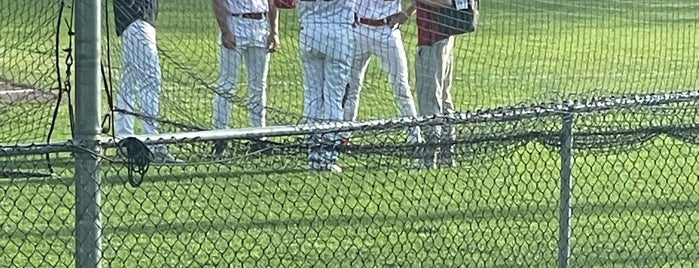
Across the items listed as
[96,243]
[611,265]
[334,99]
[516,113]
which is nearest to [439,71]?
[334,99]

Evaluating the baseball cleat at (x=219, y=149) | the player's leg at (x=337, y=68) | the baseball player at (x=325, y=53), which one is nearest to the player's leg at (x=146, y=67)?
the baseball player at (x=325, y=53)

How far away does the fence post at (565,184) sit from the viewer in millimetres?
5699

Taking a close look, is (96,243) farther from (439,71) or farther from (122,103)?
(439,71)

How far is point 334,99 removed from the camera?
916cm

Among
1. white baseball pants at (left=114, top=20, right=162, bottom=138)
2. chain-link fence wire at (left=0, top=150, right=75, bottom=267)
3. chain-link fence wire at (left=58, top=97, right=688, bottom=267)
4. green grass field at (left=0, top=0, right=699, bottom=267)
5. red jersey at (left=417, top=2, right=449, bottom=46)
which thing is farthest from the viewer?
red jersey at (left=417, top=2, right=449, bottom=46)

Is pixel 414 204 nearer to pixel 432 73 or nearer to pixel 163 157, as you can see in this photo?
pixel 432 73

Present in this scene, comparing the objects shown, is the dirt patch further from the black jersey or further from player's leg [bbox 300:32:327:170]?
player's leg [bbox 300:32:327:170]

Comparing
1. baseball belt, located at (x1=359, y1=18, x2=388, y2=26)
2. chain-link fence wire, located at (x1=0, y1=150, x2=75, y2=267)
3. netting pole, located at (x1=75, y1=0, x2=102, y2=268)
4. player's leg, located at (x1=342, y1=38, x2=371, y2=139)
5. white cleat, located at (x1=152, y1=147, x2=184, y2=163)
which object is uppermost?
netting pole, located at (x1=75, y1=0, x2=102, y2=268)

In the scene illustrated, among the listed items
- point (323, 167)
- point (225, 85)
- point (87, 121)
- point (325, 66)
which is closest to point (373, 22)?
point (325, 66)

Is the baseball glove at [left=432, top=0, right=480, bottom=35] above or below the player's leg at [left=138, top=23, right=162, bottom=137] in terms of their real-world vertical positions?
above

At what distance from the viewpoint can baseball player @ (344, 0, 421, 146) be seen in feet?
29.0

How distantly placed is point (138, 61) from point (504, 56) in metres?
2.38

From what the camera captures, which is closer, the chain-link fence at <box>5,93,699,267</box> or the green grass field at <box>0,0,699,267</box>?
the chain-link fence at <box>5,93,699,267</box>

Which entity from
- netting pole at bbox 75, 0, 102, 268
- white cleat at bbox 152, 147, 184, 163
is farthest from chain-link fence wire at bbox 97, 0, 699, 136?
netting pole at bbox 75, 0, 102, 268
